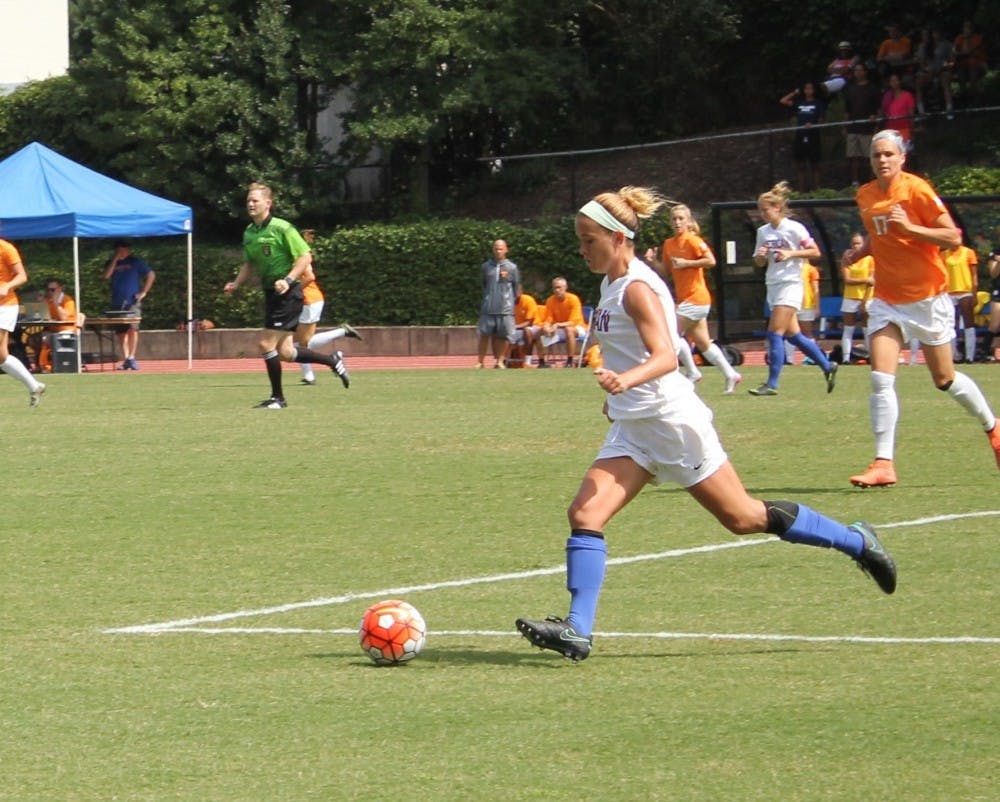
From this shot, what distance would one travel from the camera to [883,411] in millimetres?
11203

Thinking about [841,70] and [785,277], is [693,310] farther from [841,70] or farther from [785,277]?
[841,70]

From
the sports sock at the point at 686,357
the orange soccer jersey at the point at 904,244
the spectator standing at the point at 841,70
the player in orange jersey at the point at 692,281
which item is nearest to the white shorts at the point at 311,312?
the player in orange jersey at the point at 692,281

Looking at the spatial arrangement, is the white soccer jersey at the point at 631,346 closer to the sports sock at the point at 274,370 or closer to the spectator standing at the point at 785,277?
the sports sock at the point at 274,370

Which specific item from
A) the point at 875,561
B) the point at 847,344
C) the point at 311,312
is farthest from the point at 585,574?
the point at 847,344

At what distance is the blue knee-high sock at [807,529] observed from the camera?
684cm

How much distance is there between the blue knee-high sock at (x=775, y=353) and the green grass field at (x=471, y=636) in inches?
208

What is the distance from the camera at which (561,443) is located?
47.7ft

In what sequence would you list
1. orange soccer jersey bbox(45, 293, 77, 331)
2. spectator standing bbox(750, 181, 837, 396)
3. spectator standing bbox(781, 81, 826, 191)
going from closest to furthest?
spectator standing bbox(750, 181, 837, 396), orange soccer jersey bbox(45, 293, 77, 331), spectator standing bbox(781, 81, 826, 191)

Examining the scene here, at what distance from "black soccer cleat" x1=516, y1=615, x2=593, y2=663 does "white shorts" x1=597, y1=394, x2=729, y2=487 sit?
0.69m

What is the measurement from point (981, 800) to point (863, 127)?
2883cm

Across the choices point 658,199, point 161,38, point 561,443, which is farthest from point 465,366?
point 658,199

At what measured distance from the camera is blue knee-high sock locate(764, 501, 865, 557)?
6.84 meters

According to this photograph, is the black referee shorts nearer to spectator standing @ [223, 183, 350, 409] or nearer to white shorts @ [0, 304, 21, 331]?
spectator standing @ [223, 183, 350, 409]

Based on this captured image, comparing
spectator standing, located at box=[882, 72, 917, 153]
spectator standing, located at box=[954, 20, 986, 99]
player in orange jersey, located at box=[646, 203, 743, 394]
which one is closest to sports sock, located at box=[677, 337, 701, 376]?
player in orange jersey, located at box=[646, 203, 743, 394]
